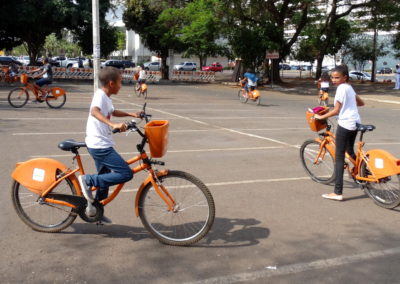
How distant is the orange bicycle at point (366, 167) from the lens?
5629mm

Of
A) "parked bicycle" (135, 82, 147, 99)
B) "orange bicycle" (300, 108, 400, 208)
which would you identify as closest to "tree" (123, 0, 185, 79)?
"parked bicycle" (135, 82, 147, 99)

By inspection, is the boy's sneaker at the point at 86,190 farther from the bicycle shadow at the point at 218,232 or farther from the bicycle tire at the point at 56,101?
the bicycle tire at the point at 56,101

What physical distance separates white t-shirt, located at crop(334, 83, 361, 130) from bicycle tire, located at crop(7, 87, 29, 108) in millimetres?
12367

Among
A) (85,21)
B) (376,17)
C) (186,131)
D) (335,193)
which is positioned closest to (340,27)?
(376,17)

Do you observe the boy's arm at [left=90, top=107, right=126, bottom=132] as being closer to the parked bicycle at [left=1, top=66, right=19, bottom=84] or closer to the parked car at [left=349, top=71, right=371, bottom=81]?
the parked bicycle at [left=1, top=66, right=19, bottom=84]

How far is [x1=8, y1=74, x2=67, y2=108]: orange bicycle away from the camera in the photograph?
15.6 meters

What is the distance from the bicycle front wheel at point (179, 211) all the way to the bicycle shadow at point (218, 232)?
0.60 ft

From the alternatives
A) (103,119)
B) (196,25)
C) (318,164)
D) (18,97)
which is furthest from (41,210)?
(196,25)

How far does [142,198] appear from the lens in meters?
4.48

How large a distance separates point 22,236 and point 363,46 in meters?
42.4

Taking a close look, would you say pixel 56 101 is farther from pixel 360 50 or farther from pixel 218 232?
pixel 360 50

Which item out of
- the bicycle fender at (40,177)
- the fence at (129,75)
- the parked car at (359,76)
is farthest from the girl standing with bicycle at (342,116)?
the parked car at (359,76)

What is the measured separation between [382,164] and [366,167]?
1.05 feet

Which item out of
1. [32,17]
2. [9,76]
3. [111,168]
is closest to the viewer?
[111,168]
